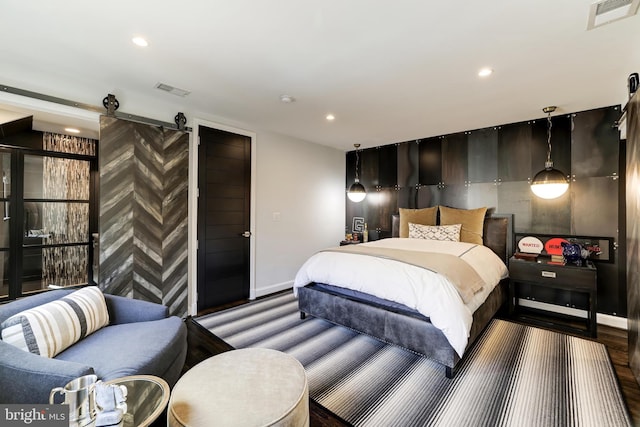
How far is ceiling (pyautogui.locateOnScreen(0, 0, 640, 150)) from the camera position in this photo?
1.70 meters

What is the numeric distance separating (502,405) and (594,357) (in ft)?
4.37

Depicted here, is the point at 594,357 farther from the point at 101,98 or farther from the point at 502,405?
the point at 101,98

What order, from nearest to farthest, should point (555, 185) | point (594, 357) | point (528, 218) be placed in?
point (594, 357)
point (555, 185)
point (528, 218)

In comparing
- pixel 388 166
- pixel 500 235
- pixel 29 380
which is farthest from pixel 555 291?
pixel 29 380

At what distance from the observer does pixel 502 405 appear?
185cm

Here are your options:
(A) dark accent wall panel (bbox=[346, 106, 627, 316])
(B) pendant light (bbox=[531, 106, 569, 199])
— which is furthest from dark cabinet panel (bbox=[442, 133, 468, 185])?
(B) pendant light (bbox=[531, 106, 569, 199])

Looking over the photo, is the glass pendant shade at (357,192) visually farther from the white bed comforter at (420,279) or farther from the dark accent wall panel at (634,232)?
the dark accent wall panel at (634,232)

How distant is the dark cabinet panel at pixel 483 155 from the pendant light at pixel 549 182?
1.95ft

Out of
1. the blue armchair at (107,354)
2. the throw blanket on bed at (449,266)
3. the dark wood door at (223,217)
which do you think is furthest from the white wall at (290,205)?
the blue armchair at (107,354)

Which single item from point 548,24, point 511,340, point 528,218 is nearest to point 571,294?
point 528,218

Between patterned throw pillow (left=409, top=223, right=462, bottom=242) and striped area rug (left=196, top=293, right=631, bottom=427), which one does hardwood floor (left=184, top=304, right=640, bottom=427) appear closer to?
striped area rug (left=196, top=293, right=631, bottom=427)

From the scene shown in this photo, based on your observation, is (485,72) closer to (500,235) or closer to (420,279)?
(420,279)

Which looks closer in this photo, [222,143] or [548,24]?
[548,24]

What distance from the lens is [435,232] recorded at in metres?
3.95
